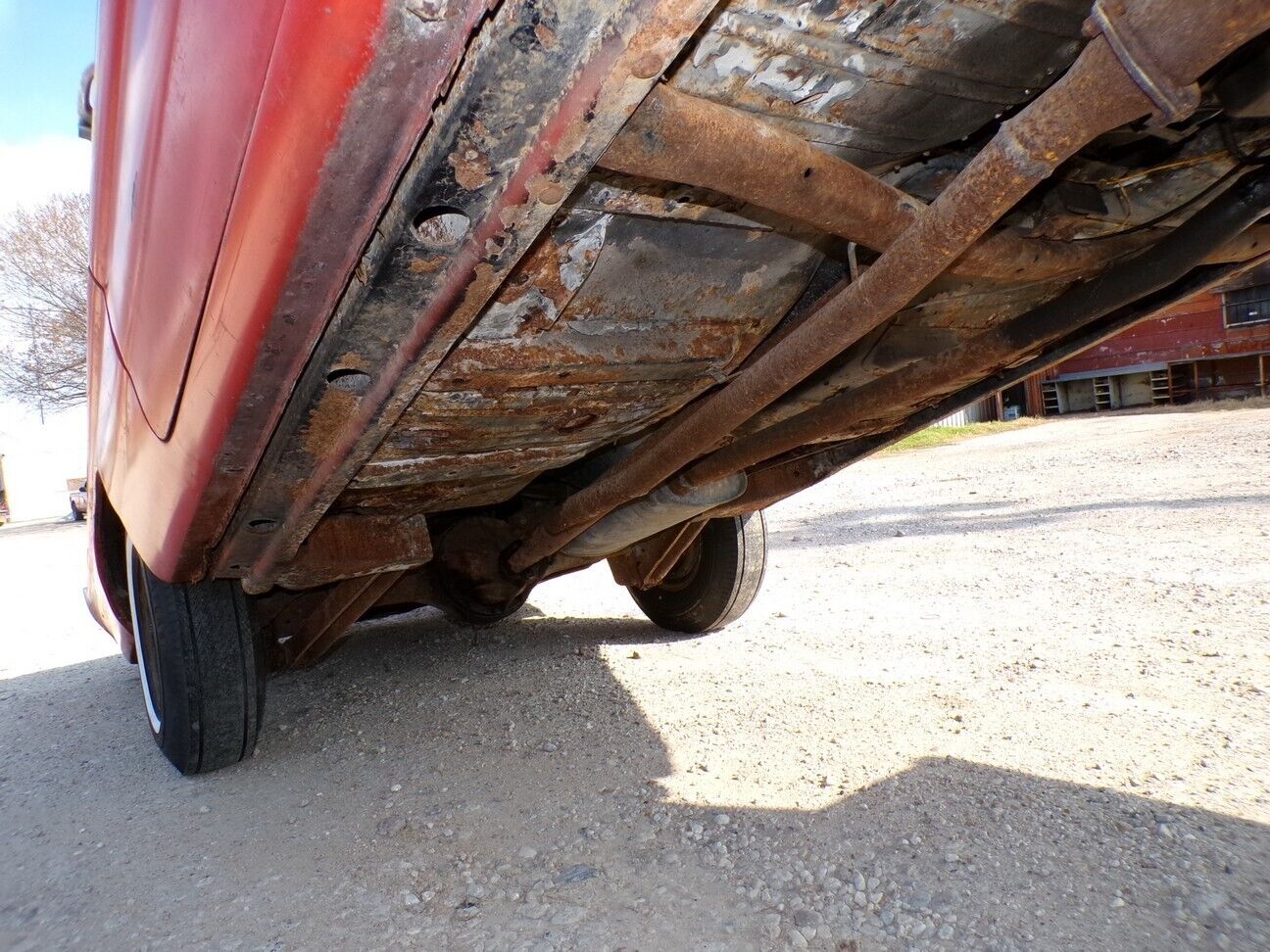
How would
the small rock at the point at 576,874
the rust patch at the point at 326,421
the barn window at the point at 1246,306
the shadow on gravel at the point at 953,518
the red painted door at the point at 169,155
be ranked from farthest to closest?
the barn window at the point at 1246,306 → the shadow on gravel at the point at 953,518 → the small rock at the point at 576,874 → the rust patch at the point at 326,421 → the red painted door at the point at 169,155

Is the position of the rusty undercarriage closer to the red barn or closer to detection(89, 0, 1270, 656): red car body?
detection(89, 0, 1270, 656): red car body

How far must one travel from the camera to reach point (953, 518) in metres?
6.56

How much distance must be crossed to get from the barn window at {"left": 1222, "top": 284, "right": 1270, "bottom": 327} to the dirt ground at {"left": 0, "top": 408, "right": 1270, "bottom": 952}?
57.9 ft

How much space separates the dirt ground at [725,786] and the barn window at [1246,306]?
57.9ft

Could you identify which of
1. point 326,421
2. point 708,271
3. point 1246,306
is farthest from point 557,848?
point 1246,306

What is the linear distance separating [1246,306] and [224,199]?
22.4 metres

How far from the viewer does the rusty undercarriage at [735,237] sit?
0.89 metres

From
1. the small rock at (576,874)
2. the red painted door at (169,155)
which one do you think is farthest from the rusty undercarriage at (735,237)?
the small rock at (576,874)

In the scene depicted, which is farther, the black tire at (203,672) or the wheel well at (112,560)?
the wheel well at (112,560)

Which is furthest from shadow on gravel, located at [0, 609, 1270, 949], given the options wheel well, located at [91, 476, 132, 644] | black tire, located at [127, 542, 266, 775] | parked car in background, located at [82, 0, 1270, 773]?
wheel well, located at [91, 476, 132, 644]

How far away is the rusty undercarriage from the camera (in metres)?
0.89

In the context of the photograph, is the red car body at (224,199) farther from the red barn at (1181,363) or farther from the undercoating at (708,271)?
the red barn at (1181,363)

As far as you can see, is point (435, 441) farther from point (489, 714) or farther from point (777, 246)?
point (489, 714)

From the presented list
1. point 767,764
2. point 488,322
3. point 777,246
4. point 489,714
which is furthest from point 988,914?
point 489,714
